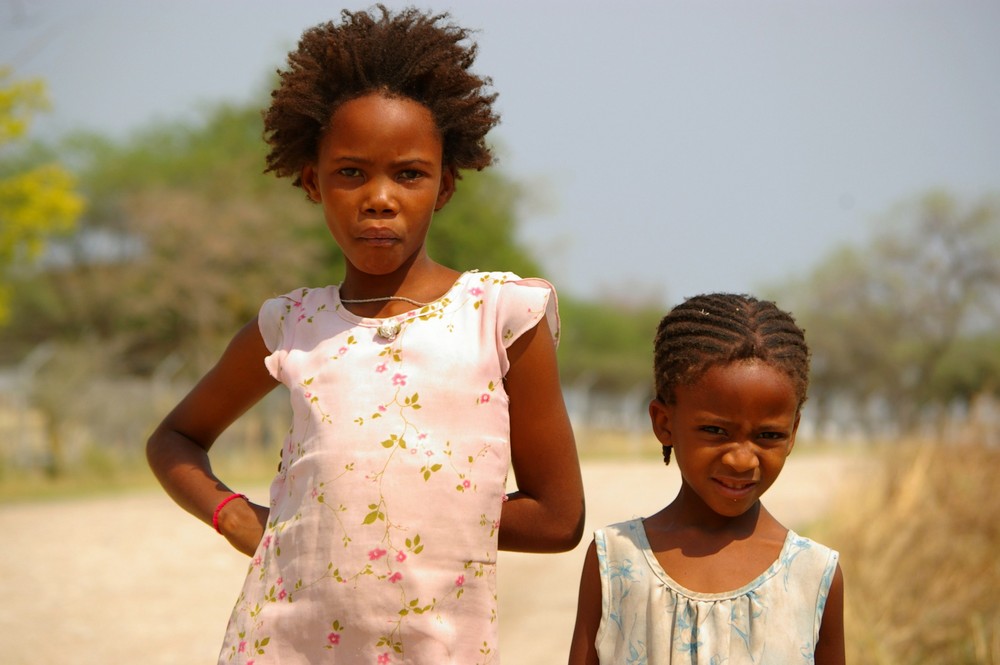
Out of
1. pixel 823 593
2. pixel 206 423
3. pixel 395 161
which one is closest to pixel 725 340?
pixel 823 593

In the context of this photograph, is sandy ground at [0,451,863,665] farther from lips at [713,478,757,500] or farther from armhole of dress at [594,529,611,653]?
lips at [713,478,757,500]

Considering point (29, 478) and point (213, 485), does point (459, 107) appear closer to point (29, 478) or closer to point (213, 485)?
point (213, 485)

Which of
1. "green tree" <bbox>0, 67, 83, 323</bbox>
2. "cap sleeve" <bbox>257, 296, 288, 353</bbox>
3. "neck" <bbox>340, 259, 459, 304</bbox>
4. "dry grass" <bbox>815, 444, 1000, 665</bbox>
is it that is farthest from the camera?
"green tree" <bbox>0, 67, 83, 323</bbox>

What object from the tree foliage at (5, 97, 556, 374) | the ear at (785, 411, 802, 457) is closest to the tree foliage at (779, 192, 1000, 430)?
the tree foliage at (5, 97, 556, 374)

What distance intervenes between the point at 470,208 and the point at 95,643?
70.1 feet

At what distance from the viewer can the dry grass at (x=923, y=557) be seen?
544 centimetres

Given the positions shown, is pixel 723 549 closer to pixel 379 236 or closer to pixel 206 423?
pixel 379 236

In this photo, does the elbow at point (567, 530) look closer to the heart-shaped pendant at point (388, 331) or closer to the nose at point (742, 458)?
the nose at point (742, 458)

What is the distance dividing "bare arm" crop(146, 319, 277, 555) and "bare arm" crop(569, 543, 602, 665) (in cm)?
73

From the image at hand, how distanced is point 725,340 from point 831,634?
2.01 feet

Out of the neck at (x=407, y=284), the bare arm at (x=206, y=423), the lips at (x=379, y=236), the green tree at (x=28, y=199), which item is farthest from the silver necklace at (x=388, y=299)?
the green tree at (x=28, y=199)

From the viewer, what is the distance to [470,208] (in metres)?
28.2

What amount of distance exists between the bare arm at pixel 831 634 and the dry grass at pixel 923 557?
2780 mm

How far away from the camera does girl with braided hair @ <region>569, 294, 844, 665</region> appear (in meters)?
2.29
